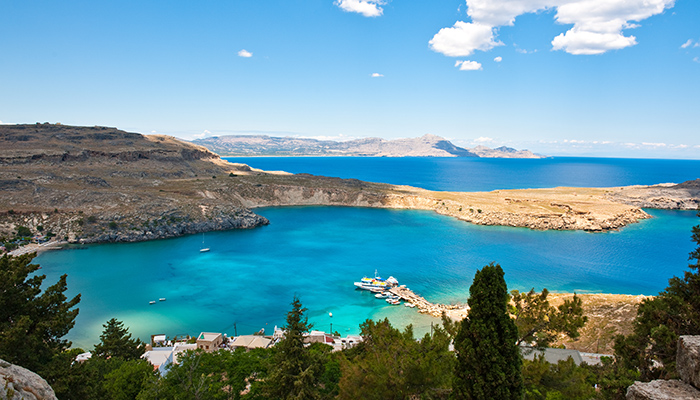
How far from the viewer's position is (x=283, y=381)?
15695 millimetres

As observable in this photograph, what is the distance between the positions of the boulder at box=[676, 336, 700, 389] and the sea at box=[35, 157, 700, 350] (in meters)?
27.9

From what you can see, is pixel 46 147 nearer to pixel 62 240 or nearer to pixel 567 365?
pixel 62 240

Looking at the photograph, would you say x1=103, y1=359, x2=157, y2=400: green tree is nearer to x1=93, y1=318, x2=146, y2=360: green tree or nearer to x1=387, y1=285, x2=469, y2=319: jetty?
x1=93, y1=318, x2=146, y2=360: green tree

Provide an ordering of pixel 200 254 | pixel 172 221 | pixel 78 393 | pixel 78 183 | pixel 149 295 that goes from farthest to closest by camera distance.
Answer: pixel 78 183 < pixel 172 221 < pixel 200 254 < pixel 149 295 < pixel 78 393

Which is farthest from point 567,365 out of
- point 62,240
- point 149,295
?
point 62,240

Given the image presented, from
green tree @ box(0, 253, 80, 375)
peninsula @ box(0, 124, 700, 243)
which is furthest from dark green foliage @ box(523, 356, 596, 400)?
peninsula @ box(0, 124, 700, 243)

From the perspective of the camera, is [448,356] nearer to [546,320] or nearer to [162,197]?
[546,320]

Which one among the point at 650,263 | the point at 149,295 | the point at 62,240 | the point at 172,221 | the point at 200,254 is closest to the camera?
the point at 149,295

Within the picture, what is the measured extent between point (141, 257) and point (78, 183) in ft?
157

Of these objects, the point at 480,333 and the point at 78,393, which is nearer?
the point at 480,333

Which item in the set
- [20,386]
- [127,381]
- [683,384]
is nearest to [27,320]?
[20,386]

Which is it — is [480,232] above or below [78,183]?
below

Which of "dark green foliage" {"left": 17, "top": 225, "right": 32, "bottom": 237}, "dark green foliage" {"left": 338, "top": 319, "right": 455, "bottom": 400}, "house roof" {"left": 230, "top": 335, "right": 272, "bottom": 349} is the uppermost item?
"dark green foliage" {"left": 338, "top": 319, "right": 455, "bottom": 400}

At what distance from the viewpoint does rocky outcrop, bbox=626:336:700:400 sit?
19.8ft
